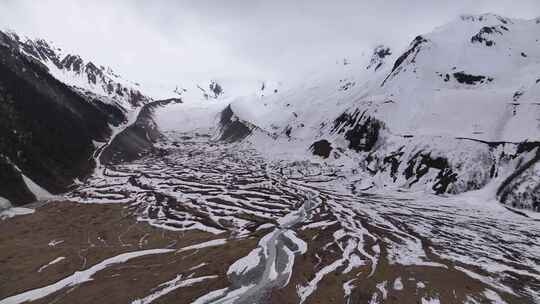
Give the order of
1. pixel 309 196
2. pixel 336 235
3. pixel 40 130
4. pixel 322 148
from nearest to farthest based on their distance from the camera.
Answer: pixel 336 235 < pixel 309 196 < pixel 40 130 < pixel 322 148

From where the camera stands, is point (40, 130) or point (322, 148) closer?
point (40, 130)

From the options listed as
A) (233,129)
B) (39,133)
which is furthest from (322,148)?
(39,133)

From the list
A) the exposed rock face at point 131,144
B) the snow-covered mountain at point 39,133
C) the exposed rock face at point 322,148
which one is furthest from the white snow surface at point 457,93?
the snow-covered mountain at point 39,133

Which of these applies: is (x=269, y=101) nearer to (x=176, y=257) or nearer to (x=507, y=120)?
(x=507, y=120)

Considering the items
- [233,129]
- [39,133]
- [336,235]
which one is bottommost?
[336,235]

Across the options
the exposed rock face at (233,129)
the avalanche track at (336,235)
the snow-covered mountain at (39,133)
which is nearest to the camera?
the avalanche track at (336,235)

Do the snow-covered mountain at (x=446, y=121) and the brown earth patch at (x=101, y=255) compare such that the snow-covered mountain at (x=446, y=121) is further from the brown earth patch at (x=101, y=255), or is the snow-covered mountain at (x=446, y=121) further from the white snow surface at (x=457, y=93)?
the brown earth patch at (x=101, y=255)

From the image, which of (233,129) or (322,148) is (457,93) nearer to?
(322,148)

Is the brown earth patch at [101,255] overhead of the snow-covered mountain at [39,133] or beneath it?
beneath
